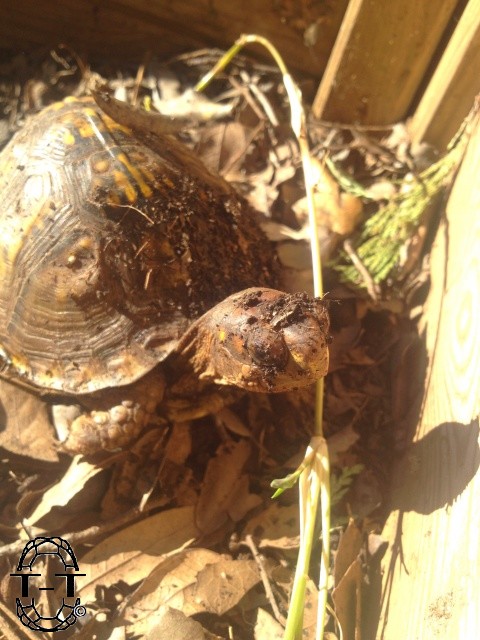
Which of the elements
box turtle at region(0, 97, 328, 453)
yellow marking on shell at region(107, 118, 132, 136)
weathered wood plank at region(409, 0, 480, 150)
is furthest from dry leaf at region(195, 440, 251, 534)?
weathered wood plank at region(409, 0, 480, 150)

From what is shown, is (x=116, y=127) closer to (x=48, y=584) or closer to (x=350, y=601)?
(x=48, y=584)

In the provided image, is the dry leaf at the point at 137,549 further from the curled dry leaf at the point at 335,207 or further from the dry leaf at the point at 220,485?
the curled dry leaf at the point at 335,207

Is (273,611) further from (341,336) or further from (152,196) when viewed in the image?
(152,196)

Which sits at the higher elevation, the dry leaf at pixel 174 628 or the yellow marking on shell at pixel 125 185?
the yellow marking on shell at pixel 125 185

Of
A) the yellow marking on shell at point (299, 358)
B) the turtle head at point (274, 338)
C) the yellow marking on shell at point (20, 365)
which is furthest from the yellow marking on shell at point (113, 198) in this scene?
the yellow marking on shell at point (299, 358)

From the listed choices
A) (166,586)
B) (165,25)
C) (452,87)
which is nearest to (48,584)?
(166,586)

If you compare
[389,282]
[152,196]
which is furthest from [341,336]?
[152,196]

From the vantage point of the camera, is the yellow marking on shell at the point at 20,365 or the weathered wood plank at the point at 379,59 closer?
the yellow marking on shell at the point at 20,365
